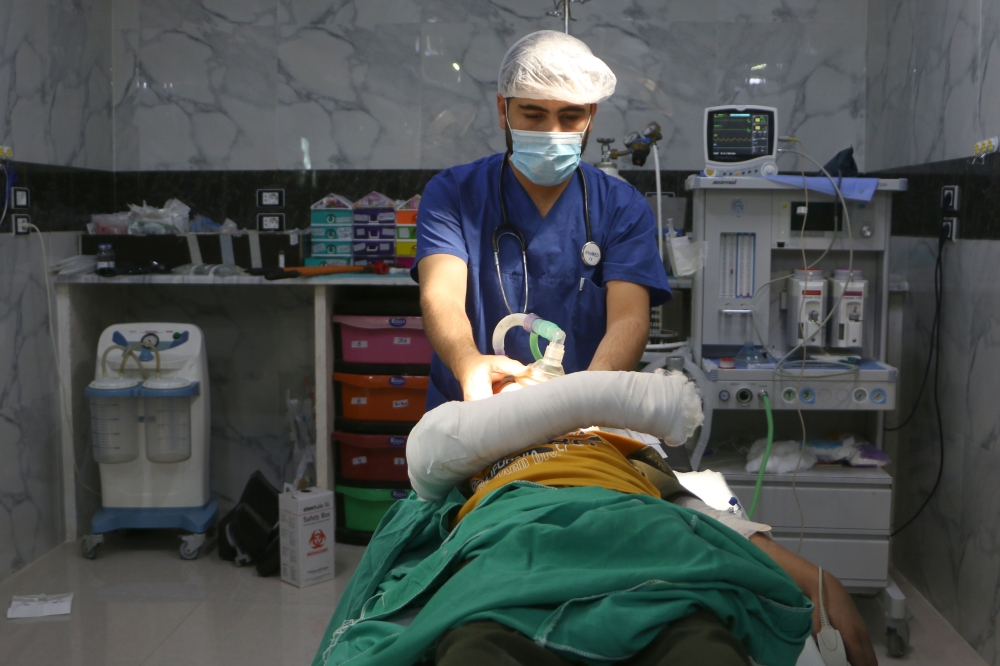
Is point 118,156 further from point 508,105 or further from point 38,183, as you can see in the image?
point 508,105

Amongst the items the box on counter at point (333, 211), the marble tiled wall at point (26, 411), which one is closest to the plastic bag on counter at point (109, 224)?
the marble tiled wall at point (26, 411)

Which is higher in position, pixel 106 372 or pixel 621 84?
pixel 621 84

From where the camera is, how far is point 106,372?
328cm

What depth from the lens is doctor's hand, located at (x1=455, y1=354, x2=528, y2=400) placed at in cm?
158

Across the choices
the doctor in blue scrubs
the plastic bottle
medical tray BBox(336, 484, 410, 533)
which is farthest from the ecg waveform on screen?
the plastic bottle

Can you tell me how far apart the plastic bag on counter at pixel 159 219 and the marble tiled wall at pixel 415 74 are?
0.90ft

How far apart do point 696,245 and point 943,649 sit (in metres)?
1.35

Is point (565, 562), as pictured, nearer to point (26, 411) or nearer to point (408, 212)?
point (408, 212)

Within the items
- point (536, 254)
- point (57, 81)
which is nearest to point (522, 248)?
point (536, 254)

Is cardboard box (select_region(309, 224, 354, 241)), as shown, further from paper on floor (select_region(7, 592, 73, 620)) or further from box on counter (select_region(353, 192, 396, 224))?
paper on floor (select_region(7, 592, 73, 620))

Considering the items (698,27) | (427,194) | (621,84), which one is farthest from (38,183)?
(698,27)

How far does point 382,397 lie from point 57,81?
5.39ft

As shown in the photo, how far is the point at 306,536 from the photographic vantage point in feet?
10.0

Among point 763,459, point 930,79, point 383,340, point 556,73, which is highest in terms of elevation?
point 930,79
